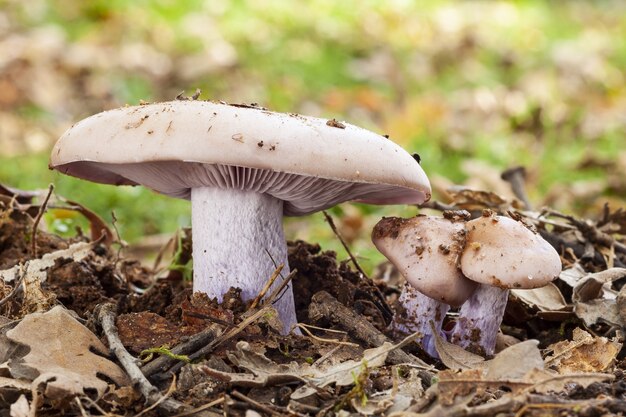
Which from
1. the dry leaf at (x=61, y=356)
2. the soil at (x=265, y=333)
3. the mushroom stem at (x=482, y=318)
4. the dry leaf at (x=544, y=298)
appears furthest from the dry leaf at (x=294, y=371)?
the dry leaf at (x=544, y=298)

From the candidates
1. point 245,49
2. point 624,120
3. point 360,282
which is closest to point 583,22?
point 624,120

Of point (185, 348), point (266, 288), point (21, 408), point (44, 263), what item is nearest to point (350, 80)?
point (44, 263)

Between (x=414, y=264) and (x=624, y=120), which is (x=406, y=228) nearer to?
(x=414, y=264)

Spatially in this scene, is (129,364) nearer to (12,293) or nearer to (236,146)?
(12,293)

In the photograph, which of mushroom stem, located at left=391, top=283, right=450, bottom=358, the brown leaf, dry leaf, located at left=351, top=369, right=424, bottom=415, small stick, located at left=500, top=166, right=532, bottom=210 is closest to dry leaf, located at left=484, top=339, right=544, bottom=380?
dry leaf, located at left=351, top=369, right=424, bottom=415

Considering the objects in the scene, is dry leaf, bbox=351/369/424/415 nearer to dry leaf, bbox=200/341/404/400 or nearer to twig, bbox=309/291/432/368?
dry leaf, bbox=200/341/404/400

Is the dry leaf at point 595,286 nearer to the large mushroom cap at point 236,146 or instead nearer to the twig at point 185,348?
the large mushroom cap at point 236,146
